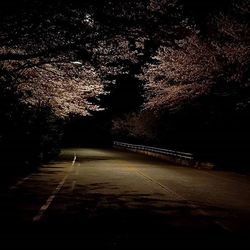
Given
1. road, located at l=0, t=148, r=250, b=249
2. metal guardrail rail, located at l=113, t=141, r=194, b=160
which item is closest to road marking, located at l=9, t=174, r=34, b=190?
road, located at l=0, t=148, r=250, b=249

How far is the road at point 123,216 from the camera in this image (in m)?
7.20

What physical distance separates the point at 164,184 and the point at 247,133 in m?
21.5

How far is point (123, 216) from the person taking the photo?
947cm

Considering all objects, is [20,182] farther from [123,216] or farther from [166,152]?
[166,152]

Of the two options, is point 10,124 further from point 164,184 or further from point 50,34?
point 164,184

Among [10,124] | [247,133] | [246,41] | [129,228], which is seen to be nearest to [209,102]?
[247,133]

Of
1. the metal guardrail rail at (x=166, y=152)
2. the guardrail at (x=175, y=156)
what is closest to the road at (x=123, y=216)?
the guardrail at (x=175, y=156)

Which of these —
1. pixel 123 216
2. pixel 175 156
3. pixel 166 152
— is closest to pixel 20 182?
pixel 123 216

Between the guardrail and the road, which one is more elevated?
the guardrail

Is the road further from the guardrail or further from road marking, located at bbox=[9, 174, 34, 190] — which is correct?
the guardrail

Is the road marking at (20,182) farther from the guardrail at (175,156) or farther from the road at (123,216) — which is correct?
the guardrail at (175,156)

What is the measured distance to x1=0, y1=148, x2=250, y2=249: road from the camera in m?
7.20

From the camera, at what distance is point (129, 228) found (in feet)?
27.0

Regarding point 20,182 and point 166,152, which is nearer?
point 20,182
